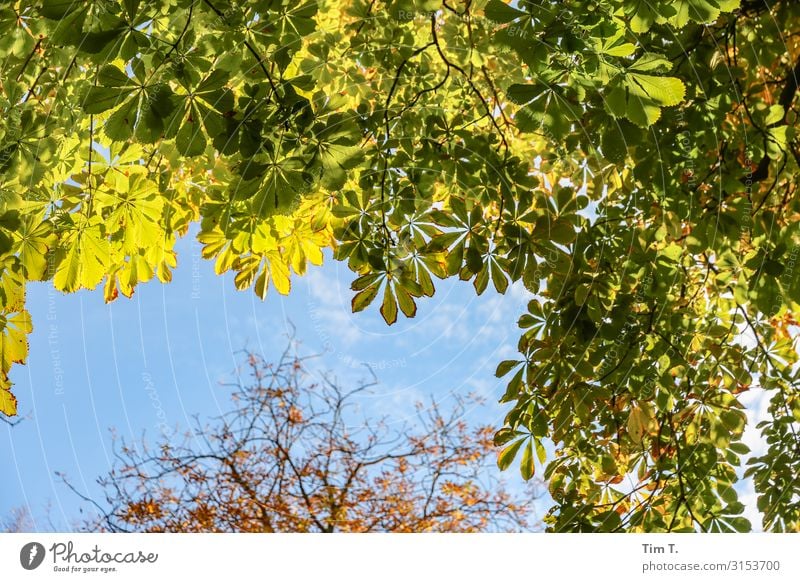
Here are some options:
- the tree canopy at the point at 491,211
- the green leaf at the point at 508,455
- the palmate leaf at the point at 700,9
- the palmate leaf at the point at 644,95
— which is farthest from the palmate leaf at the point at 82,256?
the palmate leaf at the point at 700,9

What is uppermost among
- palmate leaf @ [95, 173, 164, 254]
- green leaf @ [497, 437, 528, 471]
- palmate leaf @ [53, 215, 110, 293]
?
palmate leaf @ [95, 173, 164, 254]

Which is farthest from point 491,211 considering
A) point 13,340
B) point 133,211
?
point 13,340

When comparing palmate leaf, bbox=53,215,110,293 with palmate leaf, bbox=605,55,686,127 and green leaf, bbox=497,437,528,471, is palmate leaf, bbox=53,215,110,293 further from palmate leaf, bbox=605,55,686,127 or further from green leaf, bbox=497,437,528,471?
palmate leaf, bbox=605,55,686,127

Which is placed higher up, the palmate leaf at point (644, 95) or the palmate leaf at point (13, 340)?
the palmate leaf at point (644, 95)

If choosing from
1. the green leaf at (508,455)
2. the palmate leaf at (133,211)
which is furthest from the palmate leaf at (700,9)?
the palmate leaf at (133,211)

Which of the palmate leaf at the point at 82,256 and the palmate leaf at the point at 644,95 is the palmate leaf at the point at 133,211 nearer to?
the palmate leaf at the point at 82,256

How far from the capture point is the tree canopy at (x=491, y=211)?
85.3 inches

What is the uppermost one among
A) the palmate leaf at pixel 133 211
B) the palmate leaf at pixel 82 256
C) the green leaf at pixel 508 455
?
the palmate leaf at pixel 133 211

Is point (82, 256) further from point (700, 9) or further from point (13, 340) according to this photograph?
point (700, 9)

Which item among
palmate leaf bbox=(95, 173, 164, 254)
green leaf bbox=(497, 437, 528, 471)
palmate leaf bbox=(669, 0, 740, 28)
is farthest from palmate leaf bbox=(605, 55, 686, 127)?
palmate leaf bbox=(95, 173, 164, 254)

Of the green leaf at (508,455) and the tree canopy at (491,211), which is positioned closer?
the tree canopy at (491,211)

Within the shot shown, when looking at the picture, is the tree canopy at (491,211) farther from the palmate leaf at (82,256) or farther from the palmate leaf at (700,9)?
the palmate leaf at (700,9)

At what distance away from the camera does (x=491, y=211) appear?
109 inches

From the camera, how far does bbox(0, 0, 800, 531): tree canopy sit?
2166 millimetres
